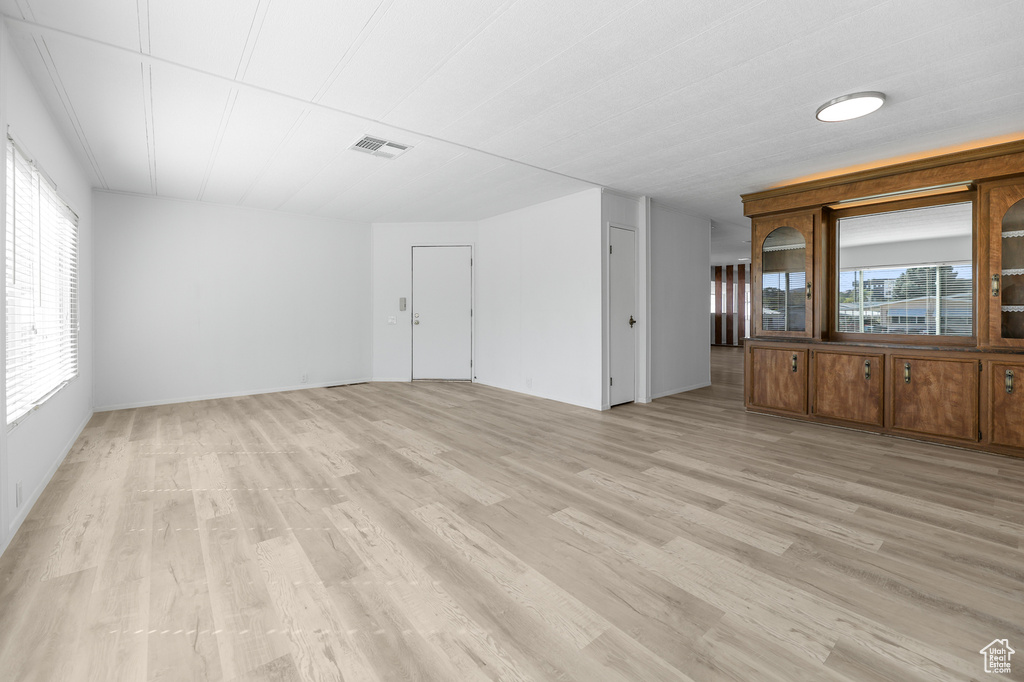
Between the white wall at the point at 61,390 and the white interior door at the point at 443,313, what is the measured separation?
4055mm

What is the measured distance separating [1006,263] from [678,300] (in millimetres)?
3366

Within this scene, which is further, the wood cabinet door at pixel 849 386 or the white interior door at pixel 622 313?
the white interior door at pixel 622 313

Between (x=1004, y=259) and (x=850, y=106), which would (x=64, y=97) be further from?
(x=1004, y=259)

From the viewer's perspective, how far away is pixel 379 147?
4133 mm

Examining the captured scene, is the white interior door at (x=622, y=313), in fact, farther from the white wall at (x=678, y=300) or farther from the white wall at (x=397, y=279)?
the white wall at (x=397, y=279)

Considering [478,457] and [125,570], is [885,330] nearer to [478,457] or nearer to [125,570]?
[478,457]

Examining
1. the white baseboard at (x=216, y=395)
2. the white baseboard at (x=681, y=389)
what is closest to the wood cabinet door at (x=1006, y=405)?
the white baseboard at (x=681, y=389)

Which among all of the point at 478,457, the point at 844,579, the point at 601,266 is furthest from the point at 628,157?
the point at 844,579

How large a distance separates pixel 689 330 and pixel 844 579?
522 cm

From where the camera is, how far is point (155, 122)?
357 cm

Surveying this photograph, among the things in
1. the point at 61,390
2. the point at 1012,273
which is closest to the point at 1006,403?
the point at 1012,273

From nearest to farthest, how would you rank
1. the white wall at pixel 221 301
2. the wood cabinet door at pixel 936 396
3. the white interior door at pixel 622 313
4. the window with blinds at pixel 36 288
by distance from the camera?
the window with blinds at pixel 36 288 → the wood cabinet door at pixel 936 396 → the white wall at pixel 221 301 → the white interior door at pixel 622 313

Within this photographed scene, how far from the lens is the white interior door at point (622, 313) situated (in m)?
5.72

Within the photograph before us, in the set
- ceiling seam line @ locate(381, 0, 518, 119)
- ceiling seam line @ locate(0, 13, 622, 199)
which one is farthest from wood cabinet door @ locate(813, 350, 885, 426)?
ceiling seam line @ locate(381, 0, 518, 119)
